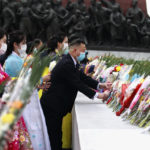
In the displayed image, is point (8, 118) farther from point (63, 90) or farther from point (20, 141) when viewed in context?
point (63, 90)

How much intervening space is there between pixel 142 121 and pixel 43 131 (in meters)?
0.75

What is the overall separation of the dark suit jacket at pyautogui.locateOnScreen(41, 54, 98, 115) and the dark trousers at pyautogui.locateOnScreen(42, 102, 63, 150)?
0.04 m

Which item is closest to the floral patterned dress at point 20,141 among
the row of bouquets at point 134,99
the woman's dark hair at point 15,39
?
the row of bouquets at point 134,99

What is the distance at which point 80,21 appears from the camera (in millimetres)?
13133

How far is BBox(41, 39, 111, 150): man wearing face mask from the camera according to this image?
252 cm

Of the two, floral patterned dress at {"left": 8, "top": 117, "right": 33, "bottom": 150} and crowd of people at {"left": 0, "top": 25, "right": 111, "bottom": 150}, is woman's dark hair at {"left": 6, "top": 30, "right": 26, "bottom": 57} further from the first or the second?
floral patterned dress at {"left": 8, "top": 117, "right": 33, "bottom": 150}

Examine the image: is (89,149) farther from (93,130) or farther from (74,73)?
(74,73)

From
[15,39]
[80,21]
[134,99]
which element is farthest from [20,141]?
[80,21]

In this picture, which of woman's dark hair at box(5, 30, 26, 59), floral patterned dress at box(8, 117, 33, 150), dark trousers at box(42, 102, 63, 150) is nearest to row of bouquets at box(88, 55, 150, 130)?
dark trousers at box(42, 102, 63, 150)

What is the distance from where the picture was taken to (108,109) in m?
2.55

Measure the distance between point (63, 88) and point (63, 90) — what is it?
2 centimetres

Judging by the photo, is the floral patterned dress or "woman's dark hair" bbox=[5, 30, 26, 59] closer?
the floral patterned dress

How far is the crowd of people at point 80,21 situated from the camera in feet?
43.0

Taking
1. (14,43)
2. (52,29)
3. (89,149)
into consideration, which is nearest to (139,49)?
(52,29)
